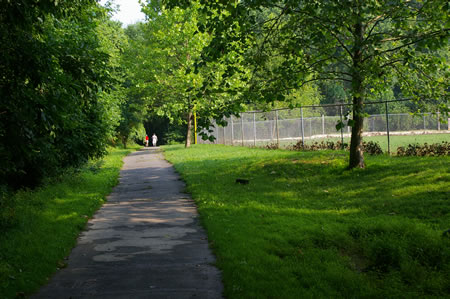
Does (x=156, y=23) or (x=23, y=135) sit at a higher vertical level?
(x=156, y=23)

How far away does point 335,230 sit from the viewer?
8320mm

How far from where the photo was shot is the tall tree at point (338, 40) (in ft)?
28.7

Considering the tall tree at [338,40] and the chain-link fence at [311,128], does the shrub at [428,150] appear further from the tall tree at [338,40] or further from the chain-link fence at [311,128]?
the chain-link fence at [311,128]

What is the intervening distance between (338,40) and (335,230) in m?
5.76

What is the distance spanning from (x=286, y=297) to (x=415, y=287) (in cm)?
180

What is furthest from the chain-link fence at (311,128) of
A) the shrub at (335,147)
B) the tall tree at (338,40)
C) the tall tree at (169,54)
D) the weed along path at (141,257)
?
the weed along path at (141,257)

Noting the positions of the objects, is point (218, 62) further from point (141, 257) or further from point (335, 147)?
point (335, 147)

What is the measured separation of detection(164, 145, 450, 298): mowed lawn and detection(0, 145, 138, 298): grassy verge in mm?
2528

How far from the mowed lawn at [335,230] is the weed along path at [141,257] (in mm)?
318

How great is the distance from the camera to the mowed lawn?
19.5 ft

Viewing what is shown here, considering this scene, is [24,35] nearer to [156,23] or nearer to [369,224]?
[369,224]

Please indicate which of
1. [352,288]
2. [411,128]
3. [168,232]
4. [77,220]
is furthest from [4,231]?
[411,128]

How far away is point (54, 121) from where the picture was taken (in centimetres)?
624

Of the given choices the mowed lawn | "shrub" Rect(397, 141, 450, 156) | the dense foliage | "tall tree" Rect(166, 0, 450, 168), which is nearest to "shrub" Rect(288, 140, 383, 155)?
"shrub" Rect(397, 141, 450, 156)
